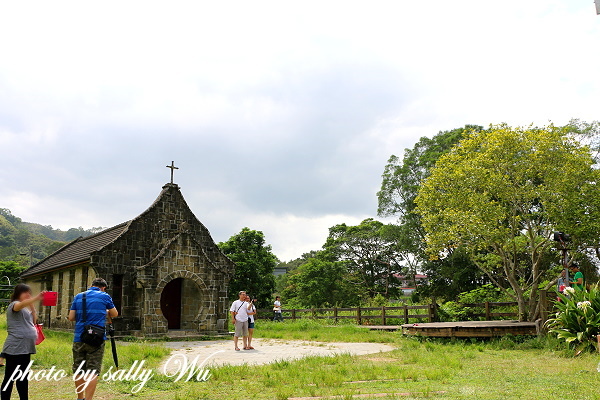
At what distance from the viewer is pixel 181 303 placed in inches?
808

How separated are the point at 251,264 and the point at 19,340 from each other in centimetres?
2389

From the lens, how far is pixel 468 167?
17.1 m

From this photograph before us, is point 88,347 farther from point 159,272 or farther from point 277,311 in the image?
point 277,311

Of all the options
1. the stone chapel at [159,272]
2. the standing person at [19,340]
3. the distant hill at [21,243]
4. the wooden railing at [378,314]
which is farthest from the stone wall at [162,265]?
the distant hill at [21,243]

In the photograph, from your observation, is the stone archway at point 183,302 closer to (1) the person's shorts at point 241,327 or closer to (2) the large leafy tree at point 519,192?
(1) the person's shorts at point 241,327

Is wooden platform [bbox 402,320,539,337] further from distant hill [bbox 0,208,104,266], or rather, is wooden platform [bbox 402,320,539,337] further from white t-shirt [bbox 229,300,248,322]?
distant hill [bbox 0,208,104,266]

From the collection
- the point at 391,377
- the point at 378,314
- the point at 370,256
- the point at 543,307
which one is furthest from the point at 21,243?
the point at 391,377

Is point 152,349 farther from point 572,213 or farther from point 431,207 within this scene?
point 572,213

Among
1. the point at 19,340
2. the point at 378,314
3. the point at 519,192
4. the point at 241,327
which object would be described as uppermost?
the point at 519,192

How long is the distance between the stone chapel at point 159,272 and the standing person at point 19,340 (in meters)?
11.7

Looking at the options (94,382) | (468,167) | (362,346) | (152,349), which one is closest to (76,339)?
(94,382)

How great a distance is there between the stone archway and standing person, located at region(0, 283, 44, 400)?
514 inches

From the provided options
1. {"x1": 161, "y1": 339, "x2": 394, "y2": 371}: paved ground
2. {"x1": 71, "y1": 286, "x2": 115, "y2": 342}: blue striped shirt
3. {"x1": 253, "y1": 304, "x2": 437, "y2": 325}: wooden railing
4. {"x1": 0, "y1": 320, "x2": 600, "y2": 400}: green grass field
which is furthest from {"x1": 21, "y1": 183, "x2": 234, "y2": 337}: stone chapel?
{"x1": 71, "y1": 286, "x2": 115, "y2": 342}: blue striped shirt

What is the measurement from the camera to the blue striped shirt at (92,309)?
264 inches
